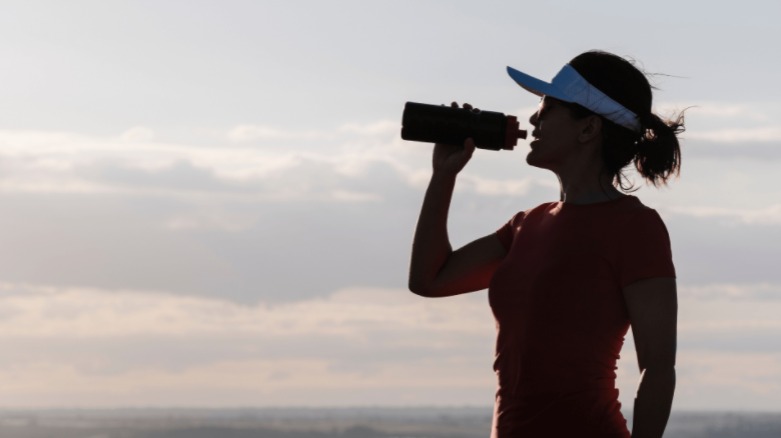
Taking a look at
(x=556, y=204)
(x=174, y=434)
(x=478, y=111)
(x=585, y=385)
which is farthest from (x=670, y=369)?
(x=174, y=434)

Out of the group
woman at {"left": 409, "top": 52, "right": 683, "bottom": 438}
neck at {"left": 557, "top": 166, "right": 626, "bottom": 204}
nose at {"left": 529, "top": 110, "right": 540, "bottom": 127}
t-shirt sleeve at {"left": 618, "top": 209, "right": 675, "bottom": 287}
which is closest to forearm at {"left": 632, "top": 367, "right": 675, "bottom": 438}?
woman at {"left": 409, "top": 52, "right": 683, "bottom": 438}

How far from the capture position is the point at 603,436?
15.8 ft

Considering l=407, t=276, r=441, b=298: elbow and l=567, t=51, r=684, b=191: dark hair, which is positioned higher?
l=567, t=51, r=684, b=191: dark hair

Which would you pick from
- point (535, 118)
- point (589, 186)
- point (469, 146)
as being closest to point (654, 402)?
point (589, 186)

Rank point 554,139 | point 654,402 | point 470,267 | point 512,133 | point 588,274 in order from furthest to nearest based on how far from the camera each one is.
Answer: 1. point 470,267
2. point 512,133
3. point 554,139
4. point 588,274
5. point 654,402

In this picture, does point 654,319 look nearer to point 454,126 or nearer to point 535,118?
point 535,118

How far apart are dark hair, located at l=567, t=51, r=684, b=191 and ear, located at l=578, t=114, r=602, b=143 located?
0.02m

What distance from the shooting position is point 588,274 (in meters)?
4.89

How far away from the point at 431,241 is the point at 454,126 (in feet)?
1.27

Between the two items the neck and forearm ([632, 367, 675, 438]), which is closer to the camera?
forearm ([632, 367, 675, 438])

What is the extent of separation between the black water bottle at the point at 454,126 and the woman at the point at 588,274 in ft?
0.58

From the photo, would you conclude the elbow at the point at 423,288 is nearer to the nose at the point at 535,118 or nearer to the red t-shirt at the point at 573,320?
the red t-shirt at the point at 573,320

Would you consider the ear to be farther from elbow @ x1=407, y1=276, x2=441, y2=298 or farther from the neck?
elbow @ x1=407, y1=276, x2=441, y2=298

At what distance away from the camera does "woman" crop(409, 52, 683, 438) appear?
15.8 feet
